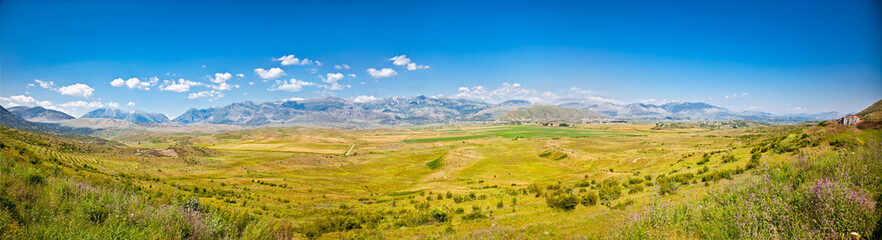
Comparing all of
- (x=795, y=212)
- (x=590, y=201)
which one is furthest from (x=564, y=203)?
(x=795, y=212)

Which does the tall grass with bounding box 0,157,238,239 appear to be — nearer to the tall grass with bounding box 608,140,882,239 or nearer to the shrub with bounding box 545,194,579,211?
the tall grass with bounding box 608,140,882,239

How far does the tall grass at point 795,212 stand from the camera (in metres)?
6.14

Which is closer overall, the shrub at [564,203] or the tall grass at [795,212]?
the tall grass at [795,212]

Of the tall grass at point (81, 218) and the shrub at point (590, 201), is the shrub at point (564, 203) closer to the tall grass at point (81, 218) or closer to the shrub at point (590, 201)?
the shrub at point (590, 201)

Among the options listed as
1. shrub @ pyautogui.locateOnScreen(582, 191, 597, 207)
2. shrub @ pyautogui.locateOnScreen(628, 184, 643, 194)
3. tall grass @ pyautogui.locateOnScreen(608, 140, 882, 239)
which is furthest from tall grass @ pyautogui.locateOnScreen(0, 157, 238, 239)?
shrub @ pyautogui.locateOnScreen(628, 184, 643, 194)

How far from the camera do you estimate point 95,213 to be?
26.1ft

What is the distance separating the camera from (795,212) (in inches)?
286

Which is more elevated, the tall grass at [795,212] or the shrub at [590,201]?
the tall grass at [795,212]

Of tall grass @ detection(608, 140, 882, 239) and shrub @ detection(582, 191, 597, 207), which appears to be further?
shrub @ detection(582, 191, 597, 207)

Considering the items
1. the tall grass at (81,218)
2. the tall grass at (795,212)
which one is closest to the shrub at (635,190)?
the tall grass at (795,212)

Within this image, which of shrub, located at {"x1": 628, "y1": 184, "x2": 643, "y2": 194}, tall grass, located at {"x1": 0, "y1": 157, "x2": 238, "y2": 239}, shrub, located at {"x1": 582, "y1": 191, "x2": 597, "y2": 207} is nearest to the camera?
tall grass, located at {"x1": 0, "y1": 157, "x2": 238, "y2": 239}

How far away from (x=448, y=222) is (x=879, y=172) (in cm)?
1471

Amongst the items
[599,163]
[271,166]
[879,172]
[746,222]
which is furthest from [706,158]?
[271,166]

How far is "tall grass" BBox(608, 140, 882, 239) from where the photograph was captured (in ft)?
20.1
